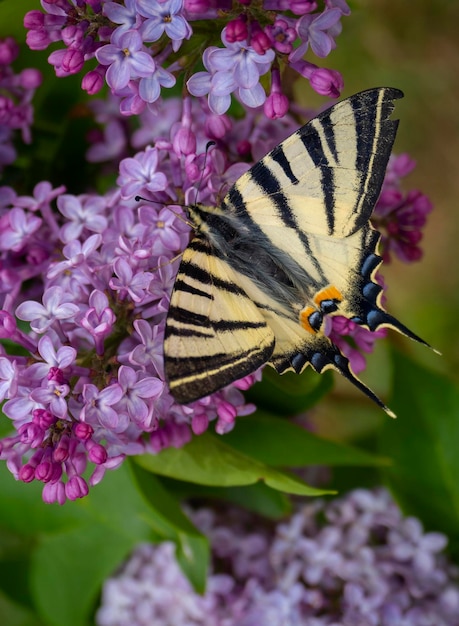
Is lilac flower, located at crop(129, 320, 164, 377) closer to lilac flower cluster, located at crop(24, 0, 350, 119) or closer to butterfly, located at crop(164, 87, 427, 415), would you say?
butterfly, located at crop(164, 87, 427, 415)

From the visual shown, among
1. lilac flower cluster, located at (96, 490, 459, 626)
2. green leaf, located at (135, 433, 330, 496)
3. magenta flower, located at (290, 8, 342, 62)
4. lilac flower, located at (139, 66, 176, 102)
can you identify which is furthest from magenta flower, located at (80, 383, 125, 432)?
lilac flower cluster, located at (96, 490, 459, 626)

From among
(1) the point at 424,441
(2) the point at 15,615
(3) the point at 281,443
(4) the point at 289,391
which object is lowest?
(2) the point at 15,615

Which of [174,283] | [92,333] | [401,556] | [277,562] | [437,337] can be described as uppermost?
[174,283]

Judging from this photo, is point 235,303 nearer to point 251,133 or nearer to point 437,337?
point 251,133

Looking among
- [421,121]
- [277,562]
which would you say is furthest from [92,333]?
[421,121]

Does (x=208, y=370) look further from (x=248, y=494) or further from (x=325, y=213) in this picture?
(x=248, y=494)

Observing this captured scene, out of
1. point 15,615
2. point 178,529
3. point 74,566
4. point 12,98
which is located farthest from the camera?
point 15,615

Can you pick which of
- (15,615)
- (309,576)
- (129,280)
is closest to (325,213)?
(129,280)
